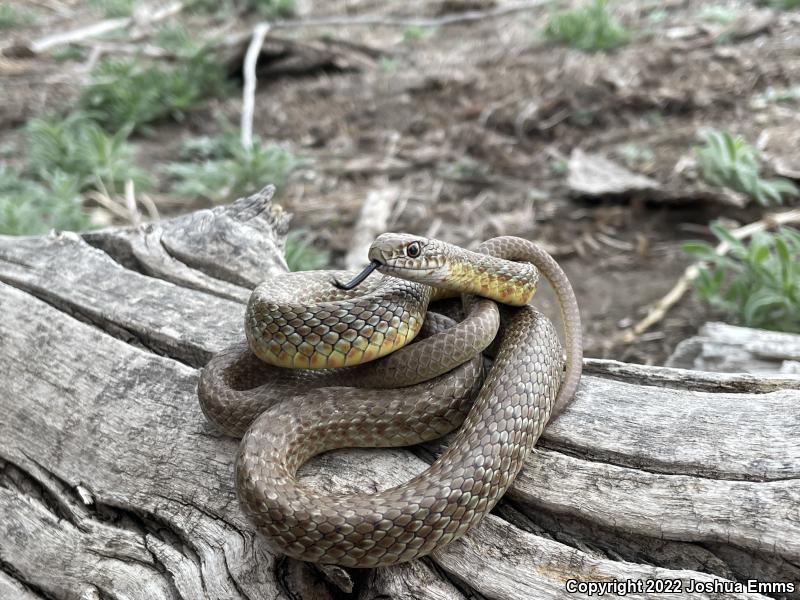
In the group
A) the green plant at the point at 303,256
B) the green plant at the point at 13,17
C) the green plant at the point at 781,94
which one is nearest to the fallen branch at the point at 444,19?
the green plant at the point at 781,94

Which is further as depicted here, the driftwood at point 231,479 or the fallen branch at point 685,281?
the fallen branch at point 685,281

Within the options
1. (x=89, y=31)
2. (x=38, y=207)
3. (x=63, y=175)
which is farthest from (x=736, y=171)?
(x=89, y=31)

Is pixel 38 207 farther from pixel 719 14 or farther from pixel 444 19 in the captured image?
pixel 719 14

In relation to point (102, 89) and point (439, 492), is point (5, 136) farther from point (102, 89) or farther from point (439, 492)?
point (439, 492)

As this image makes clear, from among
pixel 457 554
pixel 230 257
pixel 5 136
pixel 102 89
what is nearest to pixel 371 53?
pixel 102 89

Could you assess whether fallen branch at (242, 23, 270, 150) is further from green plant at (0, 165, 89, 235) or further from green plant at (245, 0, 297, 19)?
green plant at (245, 0, 297, 19)

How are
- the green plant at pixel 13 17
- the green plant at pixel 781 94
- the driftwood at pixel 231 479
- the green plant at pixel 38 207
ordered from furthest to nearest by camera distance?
1. the green plant at pixel 13 17
2. the green plant at pixel 781 94
3. the green plant at pixel 38 207
4. the driftwood at pixel 231 479

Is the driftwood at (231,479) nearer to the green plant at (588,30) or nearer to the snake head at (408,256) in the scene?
the snake head at (408,256)
